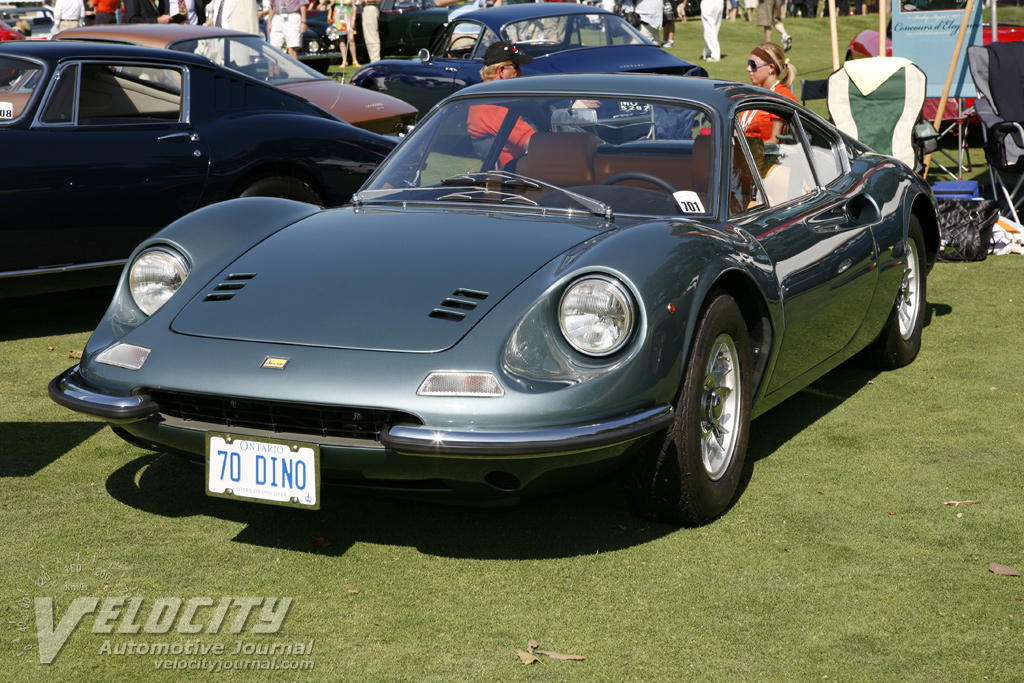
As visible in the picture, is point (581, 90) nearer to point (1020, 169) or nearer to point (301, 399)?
point (301, 399)

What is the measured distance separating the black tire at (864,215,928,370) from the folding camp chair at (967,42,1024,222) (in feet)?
11.4

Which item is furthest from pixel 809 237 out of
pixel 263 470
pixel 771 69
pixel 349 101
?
pixel 349 101

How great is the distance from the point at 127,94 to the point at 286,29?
12.9m

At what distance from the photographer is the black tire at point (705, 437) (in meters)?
3.30

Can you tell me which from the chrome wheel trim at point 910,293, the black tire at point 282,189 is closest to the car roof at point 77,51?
the black tire at point 282,189

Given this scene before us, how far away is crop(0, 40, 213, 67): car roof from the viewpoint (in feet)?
19.5

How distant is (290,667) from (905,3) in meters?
11.2

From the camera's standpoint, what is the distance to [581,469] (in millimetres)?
3100

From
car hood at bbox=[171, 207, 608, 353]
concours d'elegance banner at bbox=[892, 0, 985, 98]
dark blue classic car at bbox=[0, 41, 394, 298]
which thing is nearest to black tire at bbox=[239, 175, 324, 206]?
dark blue classic car at bbox=[0, 41, 394, 298]

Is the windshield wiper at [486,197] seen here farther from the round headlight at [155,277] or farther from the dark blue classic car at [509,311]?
the round headlight at [155,277]

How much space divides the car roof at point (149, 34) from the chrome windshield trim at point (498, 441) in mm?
6597

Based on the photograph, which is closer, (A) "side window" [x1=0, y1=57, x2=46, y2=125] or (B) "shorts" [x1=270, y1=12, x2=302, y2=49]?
(A) "side window" [x1=0, y1=57, x2=46, y2=125]

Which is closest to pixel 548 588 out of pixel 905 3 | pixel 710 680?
pixel 710 680

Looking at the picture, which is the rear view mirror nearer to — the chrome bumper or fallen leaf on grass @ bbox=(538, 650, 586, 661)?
the chrome bumper
